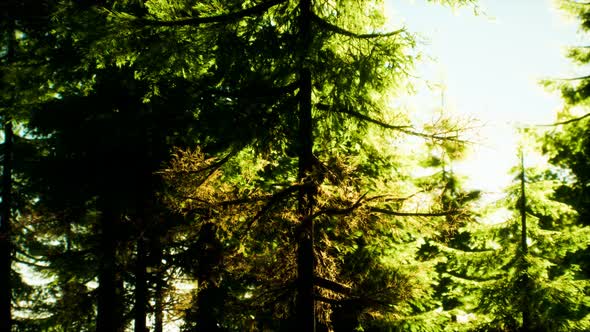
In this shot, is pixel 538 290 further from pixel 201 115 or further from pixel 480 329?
pixel 201 115

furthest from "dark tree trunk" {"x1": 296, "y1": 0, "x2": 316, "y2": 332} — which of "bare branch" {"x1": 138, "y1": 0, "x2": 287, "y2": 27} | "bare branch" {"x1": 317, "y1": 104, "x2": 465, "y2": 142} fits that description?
"bare branch" {"x1": 138, "y1": 0, "x2": 287, "y2": 27}

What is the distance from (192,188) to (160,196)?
4611 mm

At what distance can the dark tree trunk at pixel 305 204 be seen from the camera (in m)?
4.86

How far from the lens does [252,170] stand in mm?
6062

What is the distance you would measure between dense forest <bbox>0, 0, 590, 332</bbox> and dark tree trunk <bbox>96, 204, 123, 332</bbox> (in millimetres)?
47

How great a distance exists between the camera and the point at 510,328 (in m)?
8.45

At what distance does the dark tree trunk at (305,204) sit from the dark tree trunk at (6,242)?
34.1ft

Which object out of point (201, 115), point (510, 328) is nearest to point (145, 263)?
point (201, 115)

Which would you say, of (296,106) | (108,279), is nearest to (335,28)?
(296,106)

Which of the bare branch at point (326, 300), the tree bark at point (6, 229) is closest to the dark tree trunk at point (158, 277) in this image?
the tree bark at point (6, 229)

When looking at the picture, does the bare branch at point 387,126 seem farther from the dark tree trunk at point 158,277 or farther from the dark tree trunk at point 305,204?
the dark tree trunk at point 158,277

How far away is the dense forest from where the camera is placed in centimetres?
478

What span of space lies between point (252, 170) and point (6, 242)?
10293 millimetres

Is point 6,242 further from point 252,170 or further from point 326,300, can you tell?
point 326,300
